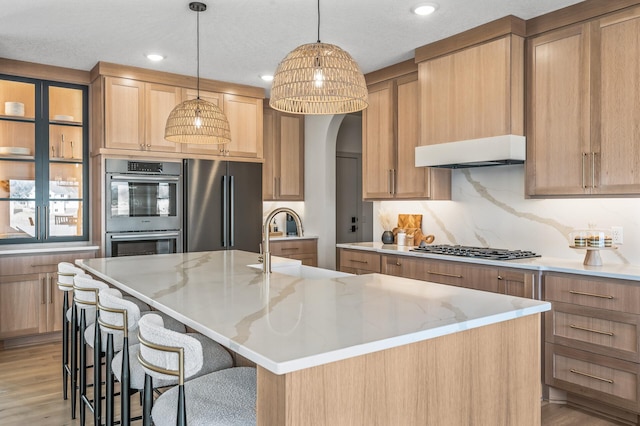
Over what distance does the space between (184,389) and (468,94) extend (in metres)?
3.11

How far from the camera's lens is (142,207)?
464 centimetres

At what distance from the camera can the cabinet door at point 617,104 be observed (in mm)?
2914

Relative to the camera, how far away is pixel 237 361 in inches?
88.0

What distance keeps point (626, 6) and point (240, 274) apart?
2.83 m

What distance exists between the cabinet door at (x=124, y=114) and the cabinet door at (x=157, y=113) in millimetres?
50

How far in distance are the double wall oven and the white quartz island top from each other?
76.7 inches

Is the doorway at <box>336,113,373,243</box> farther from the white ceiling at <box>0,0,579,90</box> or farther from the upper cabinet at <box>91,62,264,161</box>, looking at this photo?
the white ceiling at <box>0,0,579,90</box>

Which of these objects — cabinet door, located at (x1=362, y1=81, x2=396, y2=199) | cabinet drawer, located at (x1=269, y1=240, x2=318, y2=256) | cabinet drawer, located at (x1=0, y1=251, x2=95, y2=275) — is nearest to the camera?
cabinet drawer, located at (x1=0, y1=251, x2=95, y2=275)

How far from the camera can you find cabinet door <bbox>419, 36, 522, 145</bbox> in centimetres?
347

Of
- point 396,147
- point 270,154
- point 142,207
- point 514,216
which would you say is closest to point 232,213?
point 142,207

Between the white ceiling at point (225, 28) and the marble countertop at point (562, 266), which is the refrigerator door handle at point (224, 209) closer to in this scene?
the white ceiling at point (225, 28)

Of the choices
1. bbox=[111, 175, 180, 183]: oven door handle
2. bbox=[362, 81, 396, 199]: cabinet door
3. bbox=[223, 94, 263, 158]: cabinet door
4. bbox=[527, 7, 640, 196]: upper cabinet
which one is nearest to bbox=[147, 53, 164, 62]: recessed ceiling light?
bbox=[223, 94, 263, 158]: cabinet door

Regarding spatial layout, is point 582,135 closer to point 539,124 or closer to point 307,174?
point 539,124

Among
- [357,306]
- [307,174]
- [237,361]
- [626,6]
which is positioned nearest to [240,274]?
[237,361]
